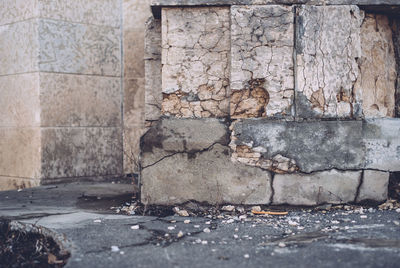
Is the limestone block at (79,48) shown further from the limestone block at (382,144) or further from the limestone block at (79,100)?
the limestone block at (382,144)

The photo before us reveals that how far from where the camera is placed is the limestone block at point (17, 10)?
164 inches

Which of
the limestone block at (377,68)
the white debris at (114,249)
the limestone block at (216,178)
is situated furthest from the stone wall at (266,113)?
the white debris at (114,249)

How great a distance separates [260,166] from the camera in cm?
297

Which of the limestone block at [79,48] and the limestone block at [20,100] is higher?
the limestone block at [79,48]

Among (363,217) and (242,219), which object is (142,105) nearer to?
(242,219)

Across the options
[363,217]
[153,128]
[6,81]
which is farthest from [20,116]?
[363,217]

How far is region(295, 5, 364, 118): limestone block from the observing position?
9.78ft

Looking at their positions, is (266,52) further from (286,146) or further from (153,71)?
(153,71)

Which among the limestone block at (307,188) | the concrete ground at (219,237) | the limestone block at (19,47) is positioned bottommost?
the concrete ground at (219,237)

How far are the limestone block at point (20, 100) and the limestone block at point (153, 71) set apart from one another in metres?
1.46

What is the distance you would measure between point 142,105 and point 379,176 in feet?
8.67

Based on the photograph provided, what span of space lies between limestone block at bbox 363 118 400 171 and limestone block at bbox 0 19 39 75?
3198 millimetres

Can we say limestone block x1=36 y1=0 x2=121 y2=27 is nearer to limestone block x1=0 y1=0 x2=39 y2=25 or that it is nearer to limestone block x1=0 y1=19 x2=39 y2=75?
limestone block x1=0 y1=0 x2=39 y2=25

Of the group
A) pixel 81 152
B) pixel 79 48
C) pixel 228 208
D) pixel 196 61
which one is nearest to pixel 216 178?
pixel 228 208
